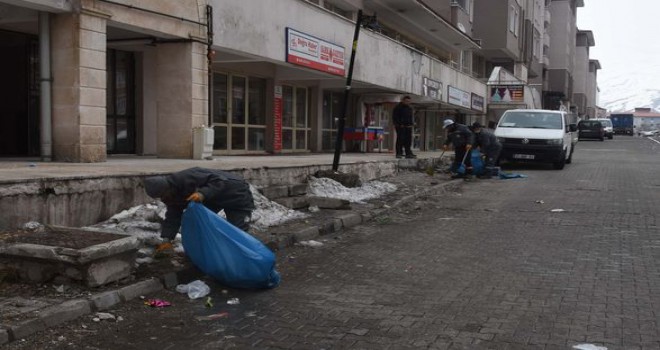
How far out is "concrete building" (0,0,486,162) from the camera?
9.70m

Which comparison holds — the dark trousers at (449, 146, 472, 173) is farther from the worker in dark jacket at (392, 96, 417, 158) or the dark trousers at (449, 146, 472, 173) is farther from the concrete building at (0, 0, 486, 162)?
the concrete building at (0, 0, 486, 162)

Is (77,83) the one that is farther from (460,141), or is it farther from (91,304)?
(460,141)

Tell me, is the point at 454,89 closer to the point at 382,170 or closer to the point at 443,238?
the point at 382,170

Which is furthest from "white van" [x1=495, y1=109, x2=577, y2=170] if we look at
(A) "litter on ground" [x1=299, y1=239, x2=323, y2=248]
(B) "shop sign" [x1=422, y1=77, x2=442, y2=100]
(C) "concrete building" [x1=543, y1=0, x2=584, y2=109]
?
(C) "concrete building" [x1=543, y1=0, x2=584, y2=109]

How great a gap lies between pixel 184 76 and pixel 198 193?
21.6 feet

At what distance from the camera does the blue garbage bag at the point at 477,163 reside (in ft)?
55.8

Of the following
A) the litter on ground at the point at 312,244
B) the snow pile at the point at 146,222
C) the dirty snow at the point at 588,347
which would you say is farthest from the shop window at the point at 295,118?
the dirty snow at the point at 588,347

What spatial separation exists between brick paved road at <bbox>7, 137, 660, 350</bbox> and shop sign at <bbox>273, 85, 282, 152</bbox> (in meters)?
8.72

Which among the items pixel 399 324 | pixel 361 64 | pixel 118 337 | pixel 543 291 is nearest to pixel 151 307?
pixel 118 337

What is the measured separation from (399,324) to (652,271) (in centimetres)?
337

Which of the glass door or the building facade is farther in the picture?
the glass door

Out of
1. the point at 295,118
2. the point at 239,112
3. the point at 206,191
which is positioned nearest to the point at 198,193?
the point at 206,191

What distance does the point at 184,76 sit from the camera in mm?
11898

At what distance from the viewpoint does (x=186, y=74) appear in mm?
11883
